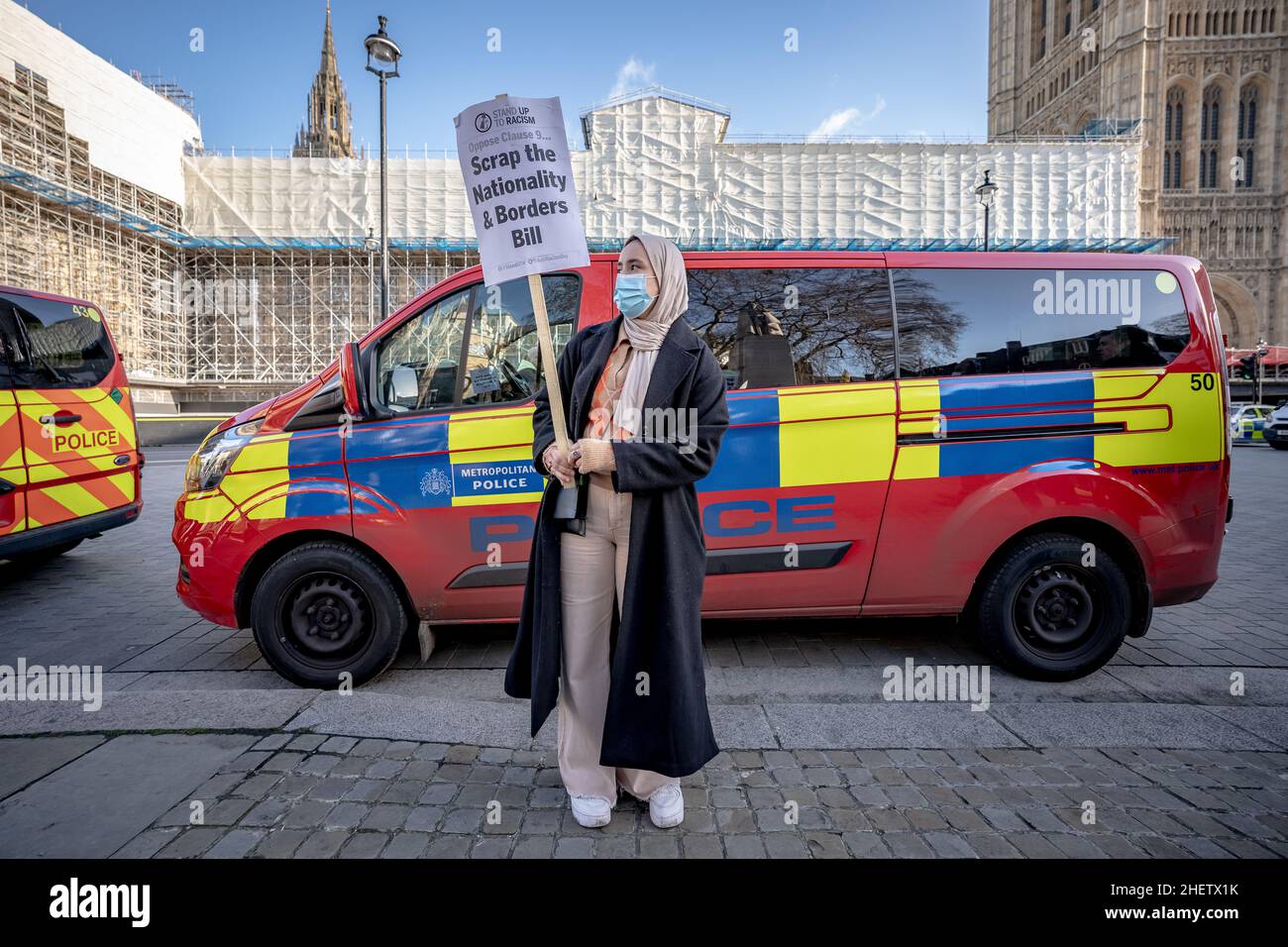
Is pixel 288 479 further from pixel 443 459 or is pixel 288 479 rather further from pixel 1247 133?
pixel 1247 133

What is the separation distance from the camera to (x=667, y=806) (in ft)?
7.37

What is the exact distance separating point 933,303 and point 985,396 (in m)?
0.56

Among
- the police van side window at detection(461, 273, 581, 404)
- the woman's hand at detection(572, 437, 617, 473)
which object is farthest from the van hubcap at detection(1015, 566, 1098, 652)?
the police van side window at detection(461, 273, 581, 404)

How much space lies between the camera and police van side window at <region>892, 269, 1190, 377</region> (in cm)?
360

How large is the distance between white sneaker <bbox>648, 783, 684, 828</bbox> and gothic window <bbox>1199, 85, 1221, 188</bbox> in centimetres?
7514

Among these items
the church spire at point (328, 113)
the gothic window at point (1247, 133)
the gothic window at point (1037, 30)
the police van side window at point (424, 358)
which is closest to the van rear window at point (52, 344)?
the police van side window at point (424, 358)

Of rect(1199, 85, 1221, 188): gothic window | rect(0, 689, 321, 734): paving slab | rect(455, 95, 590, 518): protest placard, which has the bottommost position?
rect(0, 689, 321, 734): paving slab

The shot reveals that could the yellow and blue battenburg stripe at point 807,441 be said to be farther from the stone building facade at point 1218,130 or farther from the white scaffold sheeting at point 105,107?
the stone building facade at point 1218,130

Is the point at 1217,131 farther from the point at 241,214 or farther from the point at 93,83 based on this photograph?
the point at 93,83

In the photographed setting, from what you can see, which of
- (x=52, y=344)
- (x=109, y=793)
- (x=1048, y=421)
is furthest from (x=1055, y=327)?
(x=52, y=344)

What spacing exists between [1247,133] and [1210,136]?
310 centimetres

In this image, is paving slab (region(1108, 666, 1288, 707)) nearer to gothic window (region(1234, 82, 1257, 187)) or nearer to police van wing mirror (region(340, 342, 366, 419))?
police van wing mirror (region(340, 342, 366, 419))

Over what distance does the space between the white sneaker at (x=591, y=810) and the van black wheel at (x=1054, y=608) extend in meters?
2.37

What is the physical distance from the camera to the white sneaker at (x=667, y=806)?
2230mm
